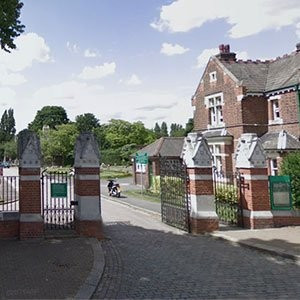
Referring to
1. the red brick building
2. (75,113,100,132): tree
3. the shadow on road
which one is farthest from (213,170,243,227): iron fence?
(75,113,100,132): tree

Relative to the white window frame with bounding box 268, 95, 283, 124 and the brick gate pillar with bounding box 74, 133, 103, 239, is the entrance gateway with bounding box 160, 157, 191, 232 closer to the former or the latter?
the brick gate pillar with bounding box 74, 133, 103, 239

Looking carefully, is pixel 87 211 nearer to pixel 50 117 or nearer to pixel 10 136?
pixel 50 117

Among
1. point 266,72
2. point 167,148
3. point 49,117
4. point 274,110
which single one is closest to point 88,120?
point 49,117

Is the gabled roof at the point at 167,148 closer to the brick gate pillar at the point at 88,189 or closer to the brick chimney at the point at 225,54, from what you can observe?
the brick chimney at the point at 225,54

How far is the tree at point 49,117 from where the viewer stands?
346 ft

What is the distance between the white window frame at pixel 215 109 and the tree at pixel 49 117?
7790 cm

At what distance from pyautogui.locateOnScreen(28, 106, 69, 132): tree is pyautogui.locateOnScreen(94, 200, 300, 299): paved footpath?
95.5 m

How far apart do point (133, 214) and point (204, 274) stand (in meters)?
12.1

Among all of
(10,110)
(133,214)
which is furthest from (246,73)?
(10,110)

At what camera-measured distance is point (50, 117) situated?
106250mm

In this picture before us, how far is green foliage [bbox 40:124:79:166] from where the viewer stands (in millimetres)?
73500

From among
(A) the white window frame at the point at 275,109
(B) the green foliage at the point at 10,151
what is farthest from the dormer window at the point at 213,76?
(B) the green foliage at the point at 10,151

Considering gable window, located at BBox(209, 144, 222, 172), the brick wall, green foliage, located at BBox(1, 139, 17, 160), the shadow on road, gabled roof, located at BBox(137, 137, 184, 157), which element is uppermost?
green foliage, located at BBox(1, 139, 17, 160)

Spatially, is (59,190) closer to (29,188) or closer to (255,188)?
(29,188)
